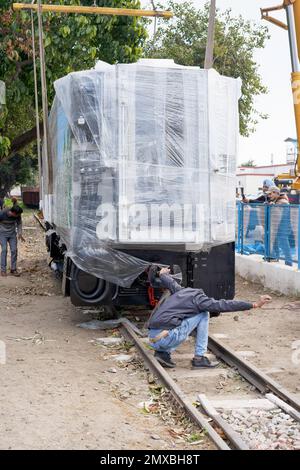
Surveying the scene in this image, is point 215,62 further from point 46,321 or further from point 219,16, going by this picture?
point 46,321

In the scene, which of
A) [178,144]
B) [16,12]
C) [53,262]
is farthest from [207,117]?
[16,12]

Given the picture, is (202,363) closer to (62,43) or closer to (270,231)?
(270,231)

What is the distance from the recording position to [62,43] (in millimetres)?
19266

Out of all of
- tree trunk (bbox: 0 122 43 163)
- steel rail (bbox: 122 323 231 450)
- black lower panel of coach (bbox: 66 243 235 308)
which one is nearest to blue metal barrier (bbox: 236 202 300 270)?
black lower panel of coach (bbox: 66 243 235 308)

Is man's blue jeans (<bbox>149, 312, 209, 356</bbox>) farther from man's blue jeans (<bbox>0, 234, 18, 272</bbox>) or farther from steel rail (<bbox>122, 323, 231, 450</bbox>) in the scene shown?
man's blue jeans (<bbox>0, 234, 18, 272</bbox>)

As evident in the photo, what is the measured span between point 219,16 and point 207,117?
28.1 meters

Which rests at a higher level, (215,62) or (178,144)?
(215,62)

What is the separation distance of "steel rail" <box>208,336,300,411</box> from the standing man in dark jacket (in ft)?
1.02

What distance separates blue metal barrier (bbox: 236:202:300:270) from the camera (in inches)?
501

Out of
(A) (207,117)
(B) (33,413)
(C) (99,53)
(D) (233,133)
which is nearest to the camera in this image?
(B) (33,413)

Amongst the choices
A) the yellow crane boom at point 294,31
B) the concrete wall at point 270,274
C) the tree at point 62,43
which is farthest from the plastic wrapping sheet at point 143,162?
the tree at point 62,43

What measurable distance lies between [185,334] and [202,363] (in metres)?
0.42

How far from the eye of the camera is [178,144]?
29.3 feet

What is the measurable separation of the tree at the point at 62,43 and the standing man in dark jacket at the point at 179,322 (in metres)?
12.3
